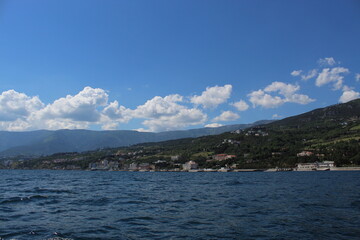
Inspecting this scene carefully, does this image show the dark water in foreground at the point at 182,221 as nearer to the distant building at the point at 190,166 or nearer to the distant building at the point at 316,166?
the distant building at the point at 316,166

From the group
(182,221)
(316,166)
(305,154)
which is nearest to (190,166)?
(305,154)

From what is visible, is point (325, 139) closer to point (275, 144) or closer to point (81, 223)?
point (275, 144)

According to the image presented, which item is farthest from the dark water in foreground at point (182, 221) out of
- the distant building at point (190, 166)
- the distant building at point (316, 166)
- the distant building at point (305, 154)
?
the distant building at point (190, 166)

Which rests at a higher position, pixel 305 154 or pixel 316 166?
pixel 305 154

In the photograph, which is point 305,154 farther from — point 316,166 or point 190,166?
point 190,166

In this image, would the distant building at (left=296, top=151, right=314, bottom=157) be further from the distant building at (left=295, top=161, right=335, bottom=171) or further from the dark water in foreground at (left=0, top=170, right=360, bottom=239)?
the dark water in foreground at (left=0, top=170, right=360, bottom=239)

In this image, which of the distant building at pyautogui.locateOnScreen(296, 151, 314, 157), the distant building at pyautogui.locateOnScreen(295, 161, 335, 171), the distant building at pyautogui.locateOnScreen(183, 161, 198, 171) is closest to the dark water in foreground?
the distant building at pyautogui.locateOnScreen(295, 161, 335, 171)

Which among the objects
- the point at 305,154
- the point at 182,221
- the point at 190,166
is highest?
the point at 182,221

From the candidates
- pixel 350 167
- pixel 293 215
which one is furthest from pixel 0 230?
pixel 350 167

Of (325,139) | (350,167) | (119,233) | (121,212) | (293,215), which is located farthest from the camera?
(325,139)

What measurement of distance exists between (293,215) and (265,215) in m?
1.95

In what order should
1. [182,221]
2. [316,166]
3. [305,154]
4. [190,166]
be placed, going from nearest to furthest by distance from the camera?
[182,221] < [316,166] < [305,154] < [190,166]

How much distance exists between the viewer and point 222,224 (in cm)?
1766

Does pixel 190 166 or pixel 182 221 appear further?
pixel 190 166
